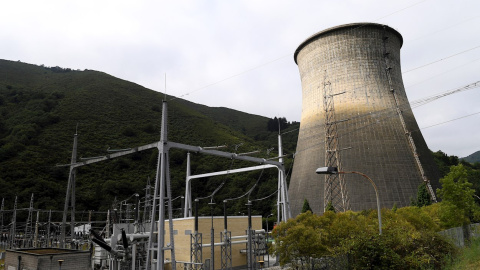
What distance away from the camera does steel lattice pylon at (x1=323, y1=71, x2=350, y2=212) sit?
95.7 ft

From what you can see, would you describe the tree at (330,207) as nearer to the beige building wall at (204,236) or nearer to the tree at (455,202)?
the beige building wall at (204,236)

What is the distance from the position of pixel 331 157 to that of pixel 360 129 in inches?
143

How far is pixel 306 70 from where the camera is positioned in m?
34.2

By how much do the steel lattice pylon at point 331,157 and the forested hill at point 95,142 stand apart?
7.50 meters

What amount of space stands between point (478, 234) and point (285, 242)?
435 inches

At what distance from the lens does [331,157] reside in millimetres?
30016

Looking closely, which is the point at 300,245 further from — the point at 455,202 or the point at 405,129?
the point at 405,129

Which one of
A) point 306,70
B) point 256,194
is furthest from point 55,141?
point 306,70

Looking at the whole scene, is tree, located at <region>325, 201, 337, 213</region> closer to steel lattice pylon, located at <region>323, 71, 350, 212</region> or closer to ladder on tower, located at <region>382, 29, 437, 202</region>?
steel lattice pylon, located at <region>323, 71, 350, 212</region>

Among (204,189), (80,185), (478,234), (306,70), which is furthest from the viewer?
(204,189)

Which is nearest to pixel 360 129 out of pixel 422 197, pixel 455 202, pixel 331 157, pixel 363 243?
pixel 331 157

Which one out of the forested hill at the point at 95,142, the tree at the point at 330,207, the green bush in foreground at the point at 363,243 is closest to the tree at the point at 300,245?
the green bush in foreground at the point at 363,243

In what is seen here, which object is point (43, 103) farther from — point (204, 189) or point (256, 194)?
point (256, 194)

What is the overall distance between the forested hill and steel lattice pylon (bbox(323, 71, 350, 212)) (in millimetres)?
7503
